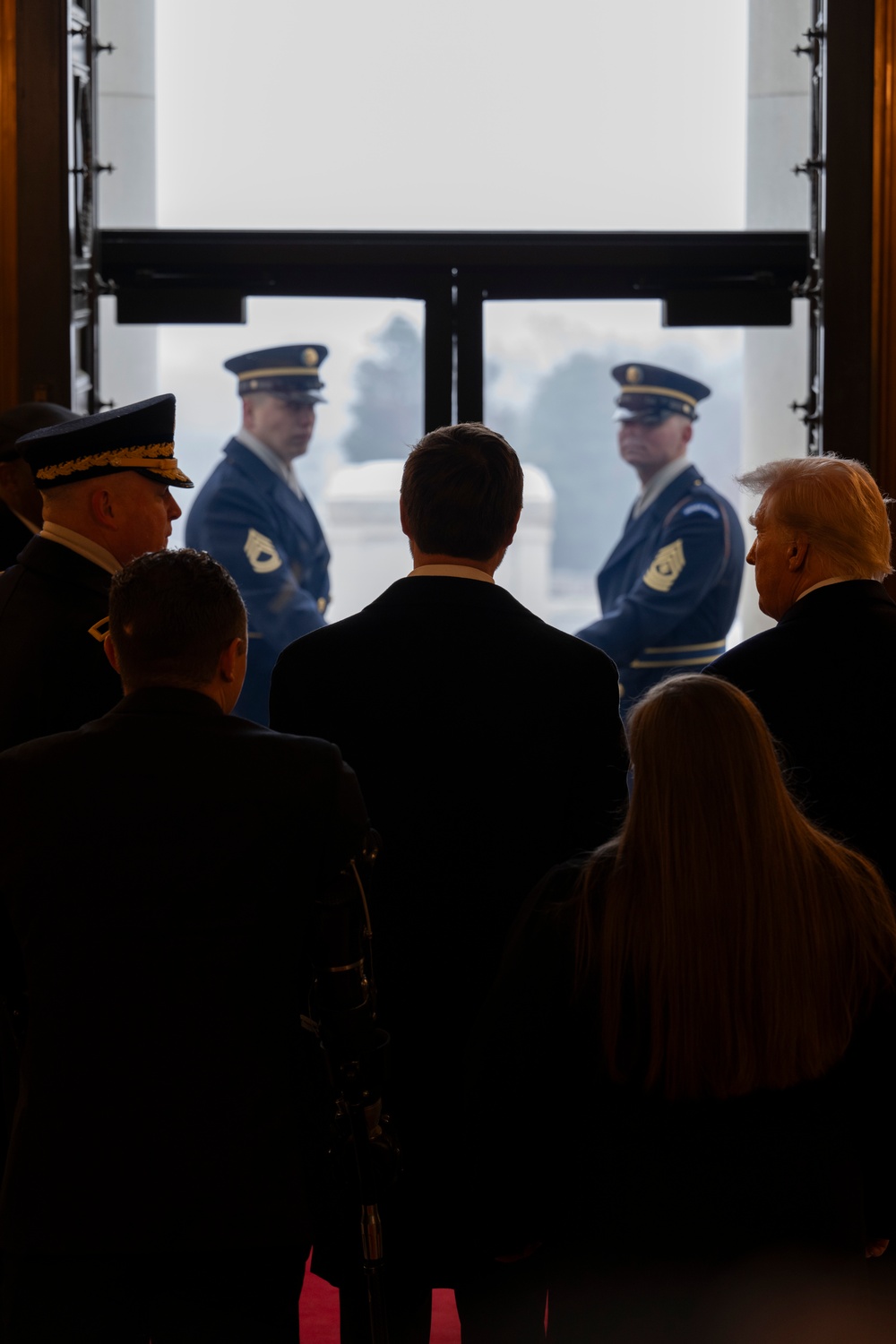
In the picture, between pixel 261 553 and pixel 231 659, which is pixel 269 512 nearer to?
pixel 261 553

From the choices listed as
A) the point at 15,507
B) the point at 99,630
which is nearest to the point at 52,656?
the point at 99,630

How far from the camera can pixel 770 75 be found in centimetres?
361

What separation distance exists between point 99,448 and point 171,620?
71cm

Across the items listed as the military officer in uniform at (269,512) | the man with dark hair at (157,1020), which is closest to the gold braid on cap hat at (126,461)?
the man with dark hair at (157,1020)

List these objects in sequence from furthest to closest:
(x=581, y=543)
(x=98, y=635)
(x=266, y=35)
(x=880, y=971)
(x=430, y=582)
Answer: (x=581, y=543) → (x=266, y=35) → (x=98, y=635) → (x=430, y=582) → (x=880, y=971)

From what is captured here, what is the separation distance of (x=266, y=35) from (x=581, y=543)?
158 cm

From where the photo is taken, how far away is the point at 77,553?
182cm

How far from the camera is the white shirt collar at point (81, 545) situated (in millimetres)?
1829

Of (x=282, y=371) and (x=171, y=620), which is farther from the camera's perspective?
(x=282, y=371)

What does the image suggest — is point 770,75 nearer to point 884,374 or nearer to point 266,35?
point 884,374

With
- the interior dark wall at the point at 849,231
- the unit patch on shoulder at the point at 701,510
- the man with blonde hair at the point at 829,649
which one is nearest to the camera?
the man with blonde hair at the point at 829,649

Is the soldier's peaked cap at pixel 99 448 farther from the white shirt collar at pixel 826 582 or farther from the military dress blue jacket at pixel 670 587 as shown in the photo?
the military dress blue jacket at pixel 670 587

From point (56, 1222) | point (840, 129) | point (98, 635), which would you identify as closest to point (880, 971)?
point (56, 1222)

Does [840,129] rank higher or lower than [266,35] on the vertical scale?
lower
